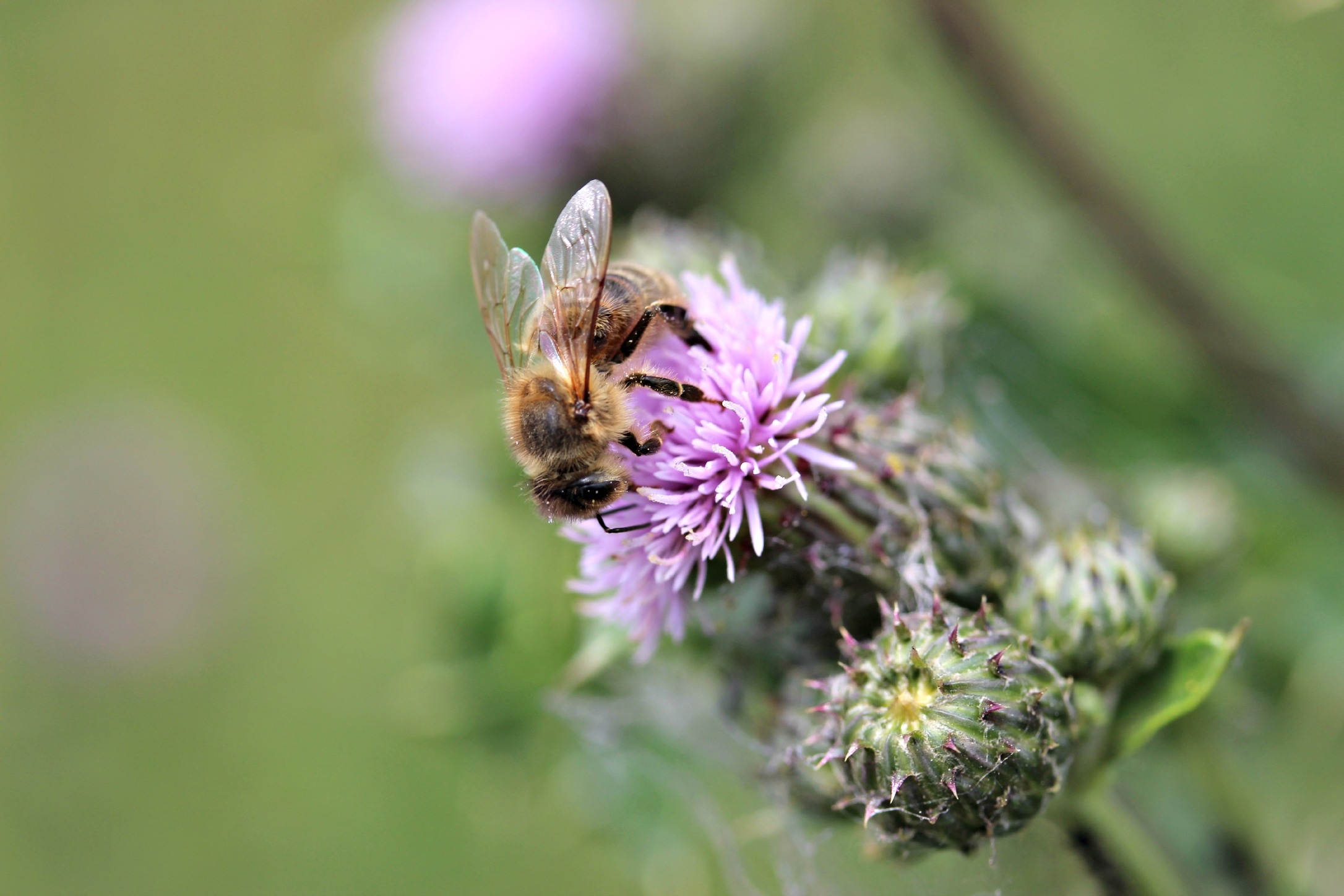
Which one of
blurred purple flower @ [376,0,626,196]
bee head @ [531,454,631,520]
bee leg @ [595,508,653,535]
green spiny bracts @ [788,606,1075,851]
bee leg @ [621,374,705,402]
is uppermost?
blurred purple flower @ [376,0,626,196]

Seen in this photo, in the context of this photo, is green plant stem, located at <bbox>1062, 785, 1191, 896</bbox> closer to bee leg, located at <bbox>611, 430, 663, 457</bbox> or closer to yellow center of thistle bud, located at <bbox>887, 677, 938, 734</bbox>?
yellow center of thistle bud, located at <bbox>887, 677, 938, 734</bbox>

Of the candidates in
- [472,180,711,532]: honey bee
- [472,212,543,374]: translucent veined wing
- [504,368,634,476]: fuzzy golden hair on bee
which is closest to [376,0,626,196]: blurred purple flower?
[472,212,543,374]: translucent veined wing

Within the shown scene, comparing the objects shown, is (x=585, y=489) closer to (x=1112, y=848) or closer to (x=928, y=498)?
(x=928, y=498)

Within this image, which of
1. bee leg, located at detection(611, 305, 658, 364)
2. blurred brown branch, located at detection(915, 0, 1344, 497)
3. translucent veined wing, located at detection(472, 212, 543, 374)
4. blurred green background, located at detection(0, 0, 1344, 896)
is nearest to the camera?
bee leg, located at detection(611, 305, 658, 364)

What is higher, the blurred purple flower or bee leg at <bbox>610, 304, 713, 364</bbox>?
the blurred purple flower

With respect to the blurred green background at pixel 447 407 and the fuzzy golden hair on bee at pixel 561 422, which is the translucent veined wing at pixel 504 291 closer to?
the fuzzy golden hair on bee at pixel 561 422

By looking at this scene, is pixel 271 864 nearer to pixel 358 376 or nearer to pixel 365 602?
pixel 365 602
